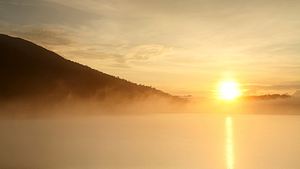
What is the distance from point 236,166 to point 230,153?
41.4 metres

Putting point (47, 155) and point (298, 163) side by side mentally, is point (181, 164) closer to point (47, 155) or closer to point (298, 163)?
point (298, 163)

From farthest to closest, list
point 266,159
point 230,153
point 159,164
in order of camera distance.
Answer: point 230,153 → point 266,159 → point 159,164

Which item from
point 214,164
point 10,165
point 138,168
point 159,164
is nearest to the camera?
point 10,165

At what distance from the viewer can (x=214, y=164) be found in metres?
143

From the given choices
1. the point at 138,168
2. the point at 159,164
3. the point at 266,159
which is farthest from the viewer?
the point at 266,159

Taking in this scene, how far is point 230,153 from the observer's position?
178 meters

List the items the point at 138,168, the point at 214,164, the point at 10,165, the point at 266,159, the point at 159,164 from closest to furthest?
the point at 10,165, the point at 138,168, the point at 159,164, the point at 214,164, the point at 266,159

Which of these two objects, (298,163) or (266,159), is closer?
(298,163)

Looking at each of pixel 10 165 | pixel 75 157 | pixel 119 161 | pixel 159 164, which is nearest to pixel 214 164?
pixel 159 164

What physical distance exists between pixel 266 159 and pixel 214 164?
75.6ft

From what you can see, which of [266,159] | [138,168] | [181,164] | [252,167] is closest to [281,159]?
Result: [266,159]

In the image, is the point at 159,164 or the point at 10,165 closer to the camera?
the point at 10,165

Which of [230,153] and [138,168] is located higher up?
[230,153]

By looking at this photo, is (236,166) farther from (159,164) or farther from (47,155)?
(47,155)
